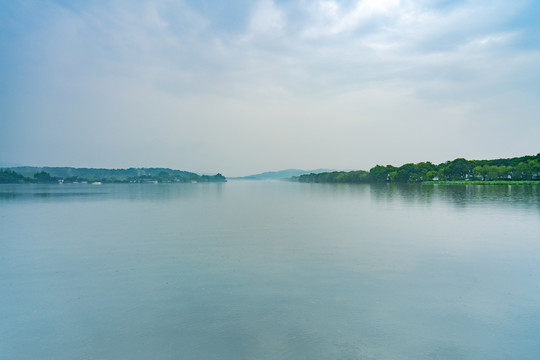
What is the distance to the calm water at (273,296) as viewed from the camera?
25.3 feet

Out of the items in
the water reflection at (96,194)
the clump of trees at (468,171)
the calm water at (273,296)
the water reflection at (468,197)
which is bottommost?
the calm water at (273,296)

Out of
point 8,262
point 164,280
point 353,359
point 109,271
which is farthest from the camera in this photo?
point 8,262

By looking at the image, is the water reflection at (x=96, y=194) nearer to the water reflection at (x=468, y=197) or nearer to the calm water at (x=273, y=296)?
the water reflection at (x=468, y=197)

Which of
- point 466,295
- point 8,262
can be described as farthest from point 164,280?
point 466,295

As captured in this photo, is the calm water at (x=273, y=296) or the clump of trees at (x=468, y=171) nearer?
the calm water at (x=273, y=296)

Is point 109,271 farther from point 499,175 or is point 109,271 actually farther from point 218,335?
point 499,175

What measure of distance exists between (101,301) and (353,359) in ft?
27.6


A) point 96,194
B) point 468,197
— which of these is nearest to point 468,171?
point 468,197

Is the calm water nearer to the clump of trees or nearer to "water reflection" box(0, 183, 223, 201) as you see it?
"water reflection" box(0, 183, 223, 201)

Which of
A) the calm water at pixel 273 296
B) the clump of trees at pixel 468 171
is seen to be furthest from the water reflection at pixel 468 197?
the clump of trees at pixel 468 171

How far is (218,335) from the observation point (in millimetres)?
8125

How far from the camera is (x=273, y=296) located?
35.3 ft

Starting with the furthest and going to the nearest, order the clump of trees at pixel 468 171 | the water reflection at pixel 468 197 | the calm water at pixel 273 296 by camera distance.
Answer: the clump of trees at pixel 468 171, the water reflection at pixel 468 197, the calm water at pixel 273 296

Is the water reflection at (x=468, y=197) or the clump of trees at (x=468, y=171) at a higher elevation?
the clump of trees at (x=468, y=171)
